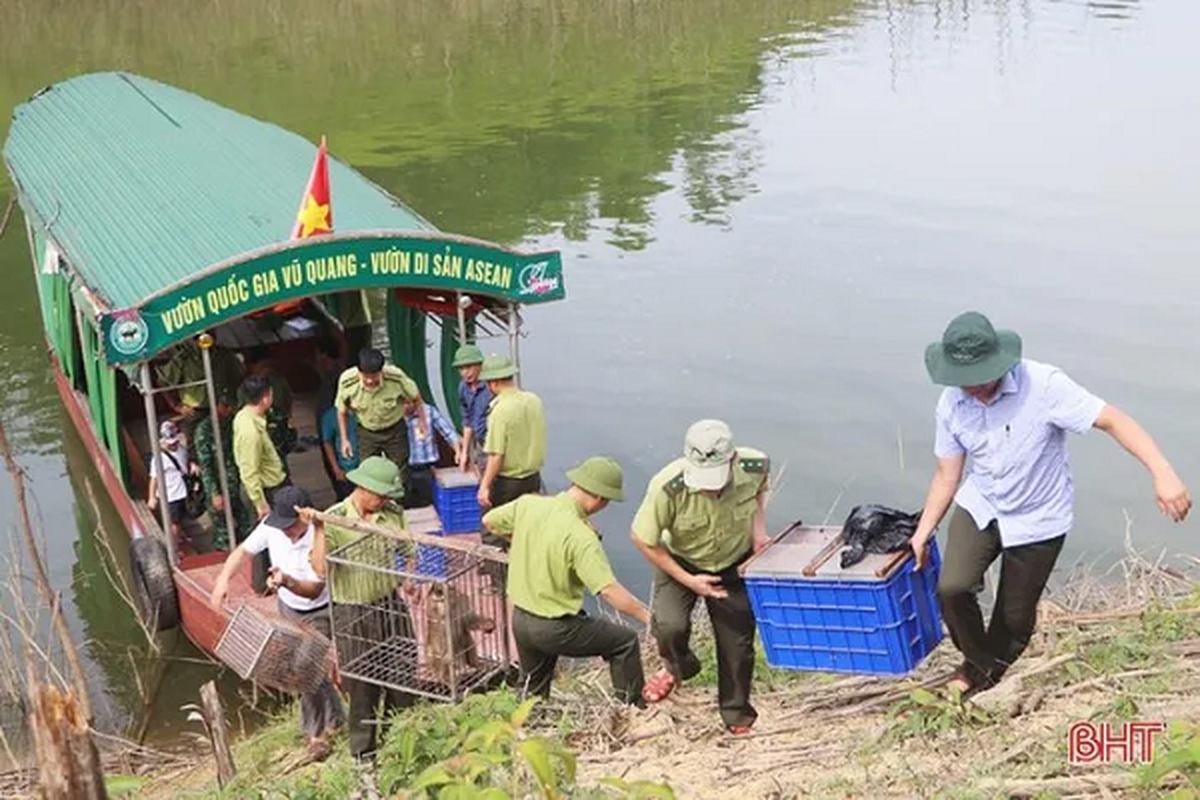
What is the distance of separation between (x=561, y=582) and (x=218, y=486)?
459cm

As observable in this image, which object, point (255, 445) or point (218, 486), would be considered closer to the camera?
point (255, 445)

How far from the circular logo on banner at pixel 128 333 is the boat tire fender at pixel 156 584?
6.26 ft

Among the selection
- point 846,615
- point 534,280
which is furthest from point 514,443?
point 846,615

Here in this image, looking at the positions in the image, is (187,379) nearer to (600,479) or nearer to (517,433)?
(517,433)

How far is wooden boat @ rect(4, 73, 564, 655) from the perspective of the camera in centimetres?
976

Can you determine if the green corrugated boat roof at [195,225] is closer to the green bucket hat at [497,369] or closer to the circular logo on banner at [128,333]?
the circular logo on banner at [128,333]

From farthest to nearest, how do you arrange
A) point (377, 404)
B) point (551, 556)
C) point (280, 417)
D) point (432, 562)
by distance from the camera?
1. point (280, 417)
2. point (377, 404)
3. point (432, 562)
4. point (551, 556)

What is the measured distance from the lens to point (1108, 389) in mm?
14773

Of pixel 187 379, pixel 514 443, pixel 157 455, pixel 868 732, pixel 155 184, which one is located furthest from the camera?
pixel 155 184

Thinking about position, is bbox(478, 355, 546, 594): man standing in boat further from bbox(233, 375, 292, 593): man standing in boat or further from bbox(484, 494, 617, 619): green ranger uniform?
bbox(484, 494, 617, 619): green ranger uniform

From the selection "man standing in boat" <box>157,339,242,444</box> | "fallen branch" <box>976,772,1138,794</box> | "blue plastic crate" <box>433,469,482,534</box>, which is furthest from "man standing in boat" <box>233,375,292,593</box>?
"fallen branch" <box>976,772,1138,794</box>

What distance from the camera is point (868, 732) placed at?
6.24m

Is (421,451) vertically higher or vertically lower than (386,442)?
lower

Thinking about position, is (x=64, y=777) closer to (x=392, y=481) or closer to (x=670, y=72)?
(x=392, y=481)
